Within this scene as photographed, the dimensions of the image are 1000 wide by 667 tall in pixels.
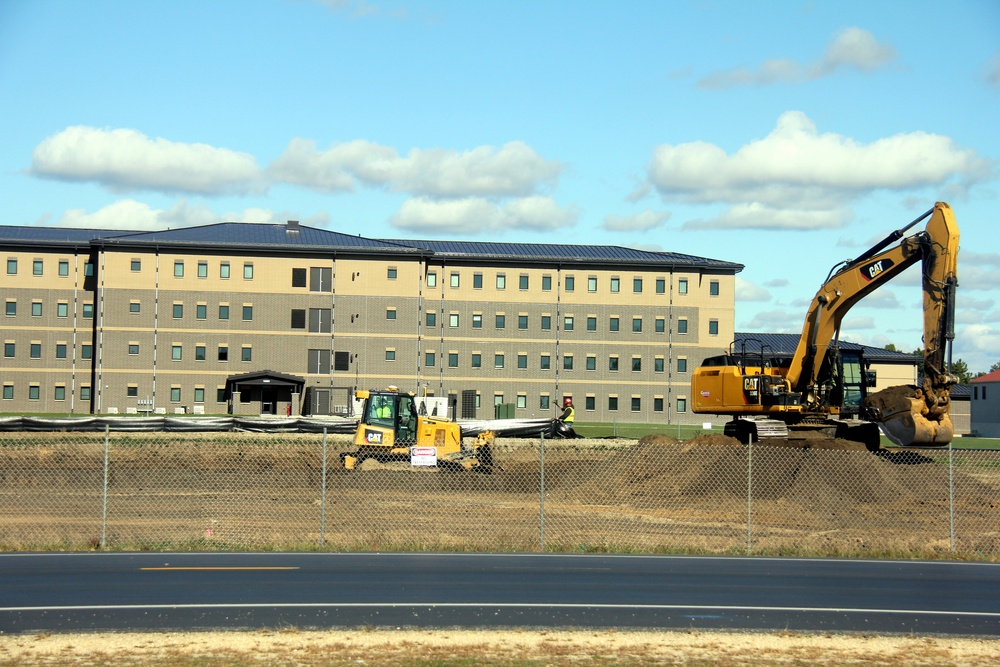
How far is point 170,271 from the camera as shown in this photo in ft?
266

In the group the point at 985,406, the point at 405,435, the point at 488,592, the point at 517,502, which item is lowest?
the point at 517,502

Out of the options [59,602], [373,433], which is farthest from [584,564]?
[373,433]

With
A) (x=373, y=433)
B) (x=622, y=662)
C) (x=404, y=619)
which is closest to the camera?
(x=622, y=662)

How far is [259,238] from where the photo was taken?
274ft

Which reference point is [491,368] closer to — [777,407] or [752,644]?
[777,407]

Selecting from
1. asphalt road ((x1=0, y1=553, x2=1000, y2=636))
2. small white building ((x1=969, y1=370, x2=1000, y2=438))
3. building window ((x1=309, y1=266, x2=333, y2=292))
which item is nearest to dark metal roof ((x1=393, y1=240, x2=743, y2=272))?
building window ((x1=309, y1=266, x2=333, y2=292))

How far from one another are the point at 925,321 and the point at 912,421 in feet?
10.1

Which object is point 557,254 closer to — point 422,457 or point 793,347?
point 793,347

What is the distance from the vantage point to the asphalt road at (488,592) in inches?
503

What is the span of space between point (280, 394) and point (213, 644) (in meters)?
71.0

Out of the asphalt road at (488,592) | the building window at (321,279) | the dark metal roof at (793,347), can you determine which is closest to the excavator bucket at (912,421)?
the asphalt road at (488,592)

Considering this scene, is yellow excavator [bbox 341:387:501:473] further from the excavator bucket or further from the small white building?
the small white building

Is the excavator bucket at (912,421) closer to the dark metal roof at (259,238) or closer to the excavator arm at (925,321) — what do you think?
the excavator arm at (925,321)

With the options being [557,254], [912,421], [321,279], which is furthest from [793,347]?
[912,421]
